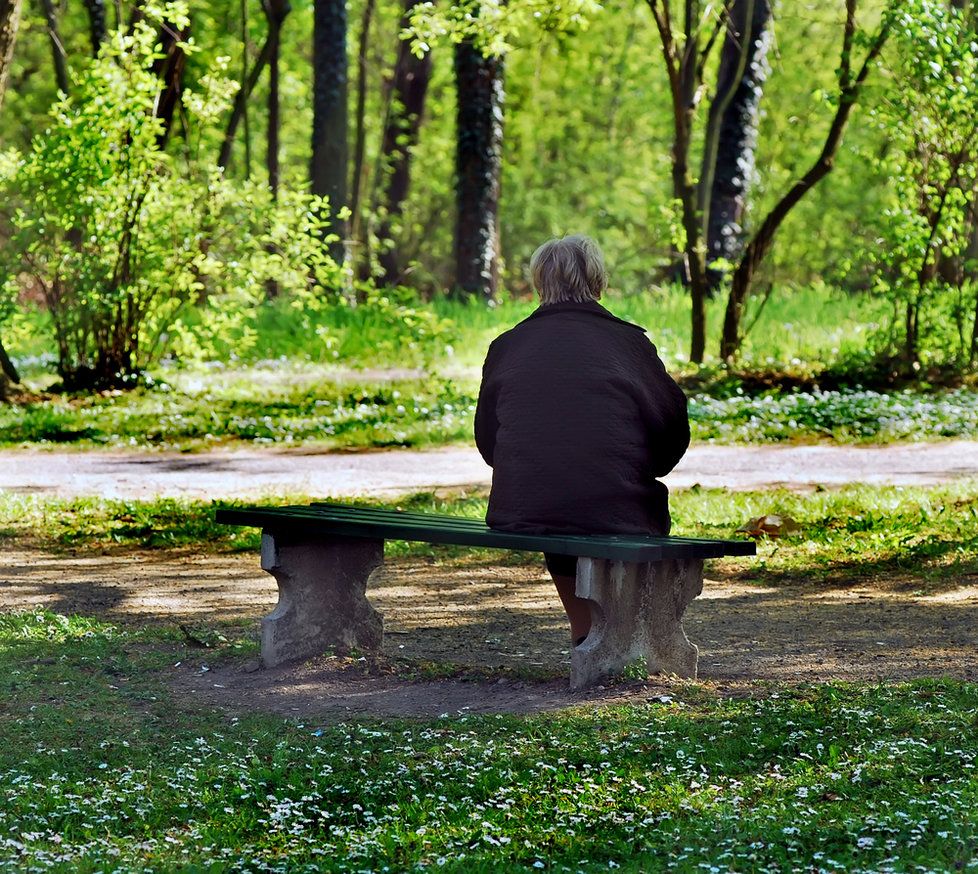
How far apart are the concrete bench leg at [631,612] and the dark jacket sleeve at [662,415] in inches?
15.2

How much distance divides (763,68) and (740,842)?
18.4 m

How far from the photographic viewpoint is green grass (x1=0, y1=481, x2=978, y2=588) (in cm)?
829

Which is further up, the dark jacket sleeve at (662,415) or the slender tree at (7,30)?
the slender tree at (7,30)

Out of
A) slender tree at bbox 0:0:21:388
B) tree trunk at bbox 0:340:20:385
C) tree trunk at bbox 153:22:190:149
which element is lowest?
tree trunk at bbox 0:340:20:385

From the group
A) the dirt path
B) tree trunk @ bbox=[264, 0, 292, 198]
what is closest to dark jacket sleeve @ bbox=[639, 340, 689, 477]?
the dirt path

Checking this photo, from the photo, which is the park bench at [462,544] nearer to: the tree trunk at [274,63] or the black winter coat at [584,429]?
the black winter coat at [584,429]

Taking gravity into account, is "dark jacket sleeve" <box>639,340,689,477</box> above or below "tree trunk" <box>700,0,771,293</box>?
below

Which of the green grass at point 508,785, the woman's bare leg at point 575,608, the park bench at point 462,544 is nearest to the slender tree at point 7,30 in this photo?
the park bench at point 462,544

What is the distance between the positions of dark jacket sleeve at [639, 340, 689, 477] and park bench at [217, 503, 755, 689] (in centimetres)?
35

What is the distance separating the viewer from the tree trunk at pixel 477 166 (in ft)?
67.1

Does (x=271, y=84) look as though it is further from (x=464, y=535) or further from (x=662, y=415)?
(x=464, y=535)

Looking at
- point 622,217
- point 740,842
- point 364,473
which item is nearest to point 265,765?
point 740,842

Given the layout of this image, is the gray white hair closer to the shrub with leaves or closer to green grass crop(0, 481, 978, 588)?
green grass crop(0, 481, 978, 588)

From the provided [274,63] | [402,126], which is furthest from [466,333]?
[402,126]
